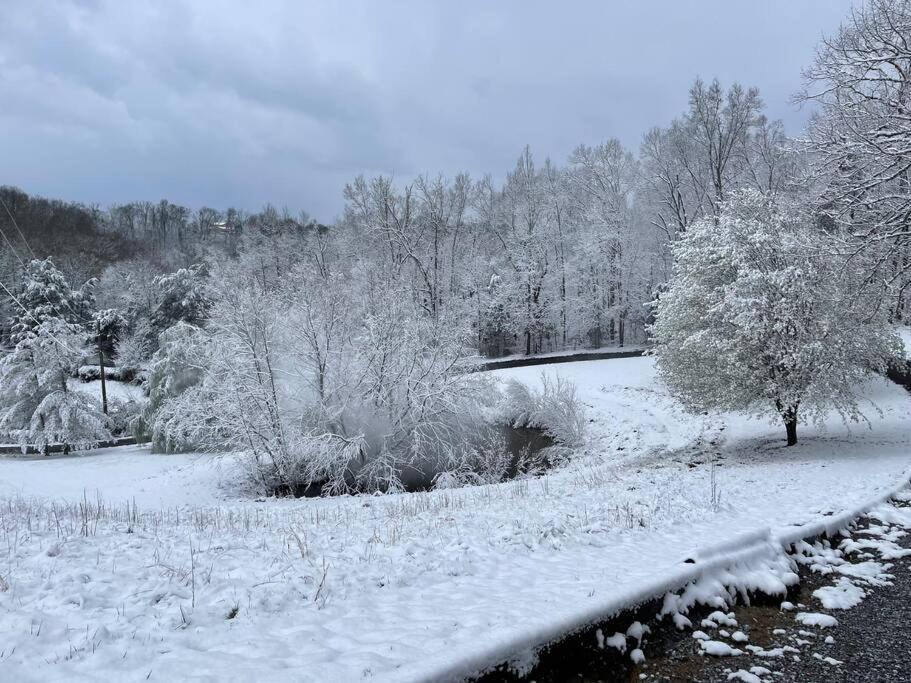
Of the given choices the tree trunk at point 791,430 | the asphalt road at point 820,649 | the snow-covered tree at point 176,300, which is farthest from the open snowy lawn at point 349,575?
the snow-covered tree at point 176,300

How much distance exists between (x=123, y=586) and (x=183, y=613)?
36.1 inches

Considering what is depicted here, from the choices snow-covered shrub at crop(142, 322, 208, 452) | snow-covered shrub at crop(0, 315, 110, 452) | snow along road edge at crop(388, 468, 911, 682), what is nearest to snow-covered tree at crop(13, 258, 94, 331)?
snow-covered shrub at crop(0, 315, 110, 452)

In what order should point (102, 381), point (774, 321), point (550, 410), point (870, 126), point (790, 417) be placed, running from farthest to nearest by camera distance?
point (102, 381) → point (550, 410) → point (790, 417) → point (774, 321) → point (870, 126)

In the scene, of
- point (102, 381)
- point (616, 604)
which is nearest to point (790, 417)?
point (616, 604)

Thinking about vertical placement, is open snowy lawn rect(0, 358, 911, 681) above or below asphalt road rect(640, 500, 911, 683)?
above

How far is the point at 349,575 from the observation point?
5121mm

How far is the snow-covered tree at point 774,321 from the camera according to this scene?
46.0 ft

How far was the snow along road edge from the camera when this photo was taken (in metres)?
3.54

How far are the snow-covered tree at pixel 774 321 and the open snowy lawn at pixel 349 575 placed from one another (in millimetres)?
3763

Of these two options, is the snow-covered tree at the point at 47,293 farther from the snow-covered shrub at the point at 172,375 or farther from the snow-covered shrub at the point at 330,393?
the snow-covered shrub at the point at 330,393

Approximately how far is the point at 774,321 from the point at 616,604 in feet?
41.0

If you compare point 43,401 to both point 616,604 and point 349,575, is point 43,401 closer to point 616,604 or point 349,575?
point 349,575

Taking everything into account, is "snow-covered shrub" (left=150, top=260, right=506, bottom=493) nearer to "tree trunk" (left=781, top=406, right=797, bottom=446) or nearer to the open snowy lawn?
the open snowy lawn

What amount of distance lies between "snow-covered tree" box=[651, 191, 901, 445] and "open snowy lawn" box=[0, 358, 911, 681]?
3.76 meters
